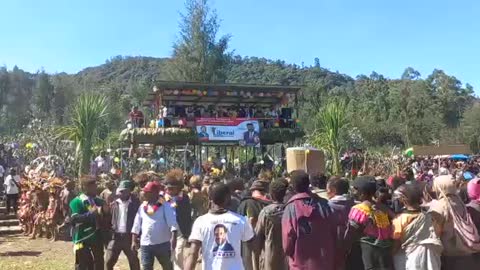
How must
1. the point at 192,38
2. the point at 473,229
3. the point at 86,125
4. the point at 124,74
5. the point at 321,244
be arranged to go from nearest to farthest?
the point at 321,244 → the point at 473,229 → the point at 86,125 → the point at 192,38 → the point at 124,74

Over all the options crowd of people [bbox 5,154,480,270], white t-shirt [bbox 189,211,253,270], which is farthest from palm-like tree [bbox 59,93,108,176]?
white t-shirt [bbox 189,211,253,270]

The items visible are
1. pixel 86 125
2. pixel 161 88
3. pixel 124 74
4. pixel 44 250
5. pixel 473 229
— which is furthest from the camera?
pixel 124 74

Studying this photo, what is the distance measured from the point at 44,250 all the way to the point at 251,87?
12.4 metres

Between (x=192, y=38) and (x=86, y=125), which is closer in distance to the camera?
(x=86, y=125)

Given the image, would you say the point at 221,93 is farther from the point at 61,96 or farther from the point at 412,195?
the point at 61,96

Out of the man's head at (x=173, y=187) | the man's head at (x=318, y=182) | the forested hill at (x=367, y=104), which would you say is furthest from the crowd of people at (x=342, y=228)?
the forested hill at (x=367, y=104)

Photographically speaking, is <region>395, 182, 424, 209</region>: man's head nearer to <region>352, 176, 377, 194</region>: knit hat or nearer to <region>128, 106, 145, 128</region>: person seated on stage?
<region>352, 176, 377, 194</region>: knit hat

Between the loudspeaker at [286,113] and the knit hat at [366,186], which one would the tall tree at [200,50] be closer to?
the loudspeaker at [286,113]

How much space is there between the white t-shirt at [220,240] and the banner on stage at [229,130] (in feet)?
60.4

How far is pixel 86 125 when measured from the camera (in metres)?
19.5

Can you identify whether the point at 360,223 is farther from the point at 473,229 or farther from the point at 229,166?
the point at 229,166

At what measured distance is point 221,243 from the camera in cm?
481

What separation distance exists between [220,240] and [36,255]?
9.16 m


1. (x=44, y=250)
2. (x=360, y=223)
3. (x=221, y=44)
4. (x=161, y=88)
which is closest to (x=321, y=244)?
(x=360, y=223)
